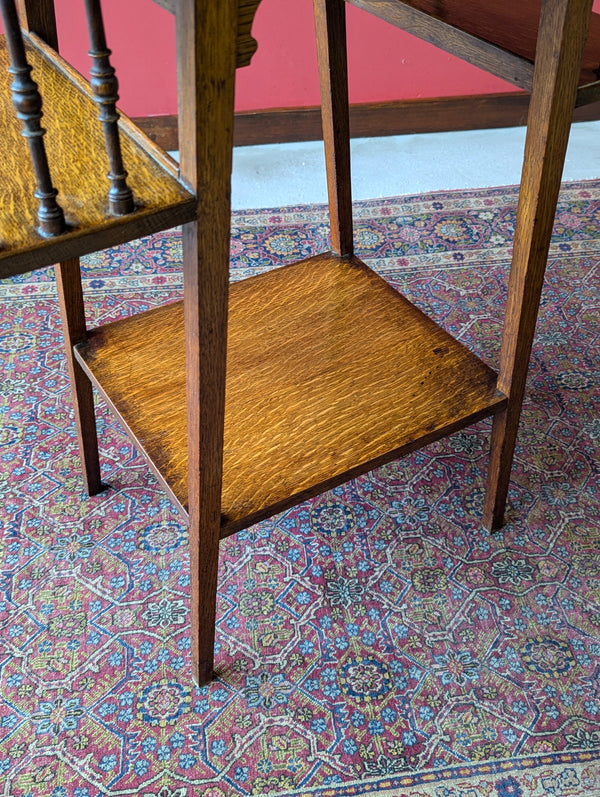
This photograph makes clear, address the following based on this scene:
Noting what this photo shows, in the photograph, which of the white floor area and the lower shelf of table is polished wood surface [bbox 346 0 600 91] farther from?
the white floor area

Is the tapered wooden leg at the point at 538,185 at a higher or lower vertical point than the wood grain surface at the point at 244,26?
lower

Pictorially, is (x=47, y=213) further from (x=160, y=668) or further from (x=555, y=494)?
(x=555, y=494)

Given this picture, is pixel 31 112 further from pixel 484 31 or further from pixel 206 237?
pixel 484 31

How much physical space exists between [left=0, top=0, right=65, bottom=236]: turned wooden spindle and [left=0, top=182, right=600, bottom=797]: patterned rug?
958 millimetres

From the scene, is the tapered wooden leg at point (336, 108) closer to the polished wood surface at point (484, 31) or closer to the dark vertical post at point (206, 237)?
the polished wood surface at point (484, 31)

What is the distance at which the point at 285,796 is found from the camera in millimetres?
1367

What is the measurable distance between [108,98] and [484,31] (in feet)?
2.29

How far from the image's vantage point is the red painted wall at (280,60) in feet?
9.04

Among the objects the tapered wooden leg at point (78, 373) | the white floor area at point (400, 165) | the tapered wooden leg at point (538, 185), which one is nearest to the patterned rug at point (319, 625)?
the tapered wooden leg at point (78, 373)

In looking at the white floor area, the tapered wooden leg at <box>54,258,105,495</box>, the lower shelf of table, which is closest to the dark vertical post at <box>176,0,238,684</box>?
the lower shelf of table

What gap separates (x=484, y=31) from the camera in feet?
4.19

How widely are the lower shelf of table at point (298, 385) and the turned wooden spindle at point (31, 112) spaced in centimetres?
59

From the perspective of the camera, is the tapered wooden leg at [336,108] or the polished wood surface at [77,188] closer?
the polished wood surface at [77,188]

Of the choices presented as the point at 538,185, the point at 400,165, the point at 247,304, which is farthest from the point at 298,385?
the point at 400,165
